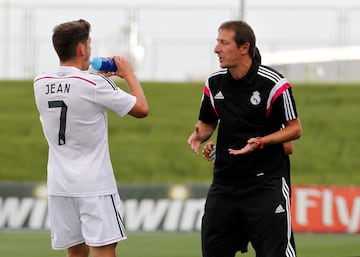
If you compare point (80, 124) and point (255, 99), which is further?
point (255, 99)

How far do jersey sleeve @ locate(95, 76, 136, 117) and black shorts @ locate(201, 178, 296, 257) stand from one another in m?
0.96

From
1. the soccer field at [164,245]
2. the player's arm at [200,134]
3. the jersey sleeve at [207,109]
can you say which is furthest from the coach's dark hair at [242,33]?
the soccer field at [164,245]

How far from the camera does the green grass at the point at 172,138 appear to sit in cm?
2369

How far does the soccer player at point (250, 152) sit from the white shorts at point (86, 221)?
81 cm

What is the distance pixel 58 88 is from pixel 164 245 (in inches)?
306

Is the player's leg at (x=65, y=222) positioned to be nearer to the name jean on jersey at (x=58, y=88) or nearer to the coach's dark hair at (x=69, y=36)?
the name jean on jersey at (x=58, y=88)

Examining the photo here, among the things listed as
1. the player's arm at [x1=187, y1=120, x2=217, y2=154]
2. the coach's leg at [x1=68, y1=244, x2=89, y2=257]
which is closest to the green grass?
the player's arm at [x1=187, y1=120, x2=217, y2=154]

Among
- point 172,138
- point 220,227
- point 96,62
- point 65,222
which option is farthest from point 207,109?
point 172,138

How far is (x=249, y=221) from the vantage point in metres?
7.16

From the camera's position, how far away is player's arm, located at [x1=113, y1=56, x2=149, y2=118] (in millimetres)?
6875

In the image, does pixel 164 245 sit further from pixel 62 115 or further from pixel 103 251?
pixel 62 115

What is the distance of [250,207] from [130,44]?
22168 millimetres

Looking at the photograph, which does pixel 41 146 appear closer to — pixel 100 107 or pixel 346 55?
pixel 346 55

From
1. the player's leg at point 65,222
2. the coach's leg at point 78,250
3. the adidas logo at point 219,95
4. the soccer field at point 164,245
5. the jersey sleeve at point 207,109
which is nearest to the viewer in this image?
the player's leg at point 65,222
